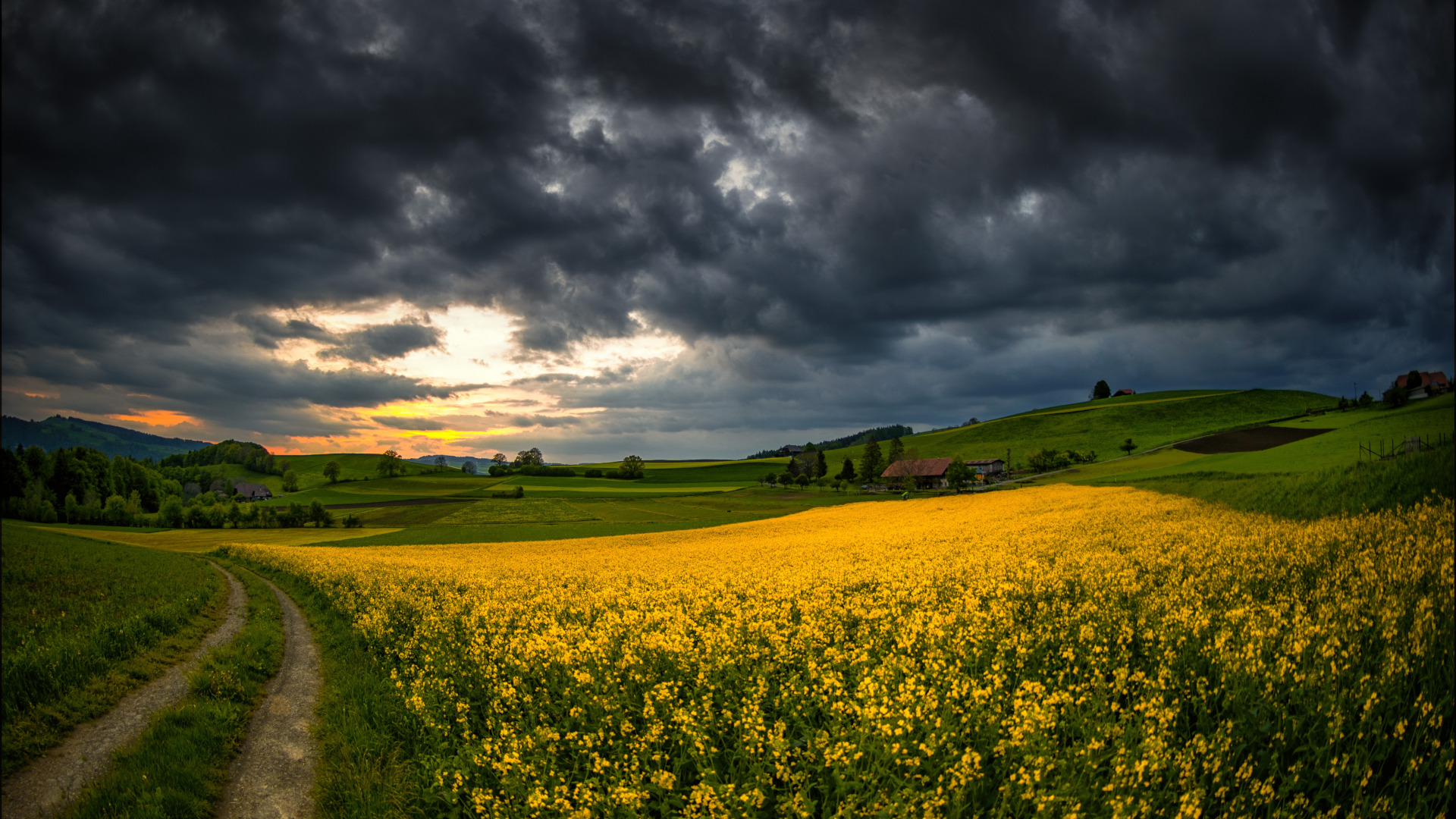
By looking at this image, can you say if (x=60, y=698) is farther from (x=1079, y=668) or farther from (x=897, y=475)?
(x=897, y=475)

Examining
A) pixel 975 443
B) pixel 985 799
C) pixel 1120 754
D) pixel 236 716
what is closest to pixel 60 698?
pixel 236 716

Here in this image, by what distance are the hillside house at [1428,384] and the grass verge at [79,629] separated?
18387 millimetres

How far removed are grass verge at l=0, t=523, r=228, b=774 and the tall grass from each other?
2332cm

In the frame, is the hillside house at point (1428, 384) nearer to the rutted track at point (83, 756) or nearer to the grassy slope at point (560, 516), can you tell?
the rutted track at point (83, 756)

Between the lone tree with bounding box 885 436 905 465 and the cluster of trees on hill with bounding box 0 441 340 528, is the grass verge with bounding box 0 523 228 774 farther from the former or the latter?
the lone tree with bounding box 885 436 905 465

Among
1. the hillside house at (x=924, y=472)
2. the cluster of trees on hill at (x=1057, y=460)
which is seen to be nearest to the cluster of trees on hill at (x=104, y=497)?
the hillside house at (x=924, y=472)

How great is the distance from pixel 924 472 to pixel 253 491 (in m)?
145

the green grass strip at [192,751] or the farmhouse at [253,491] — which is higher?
the green grass strip at [192,751]

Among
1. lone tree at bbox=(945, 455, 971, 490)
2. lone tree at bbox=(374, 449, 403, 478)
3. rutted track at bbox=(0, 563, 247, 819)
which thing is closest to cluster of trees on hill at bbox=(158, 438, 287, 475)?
lone tree at bbox=(374, 449, 403, 478)

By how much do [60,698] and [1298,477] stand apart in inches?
1232

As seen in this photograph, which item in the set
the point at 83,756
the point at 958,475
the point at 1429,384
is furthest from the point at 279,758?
the point at 958,475

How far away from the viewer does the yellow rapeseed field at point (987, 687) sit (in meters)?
4.27

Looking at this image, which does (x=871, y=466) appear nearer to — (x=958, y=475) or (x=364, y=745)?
(x=958, y=475)

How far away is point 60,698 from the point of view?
→ 32.4 feet
